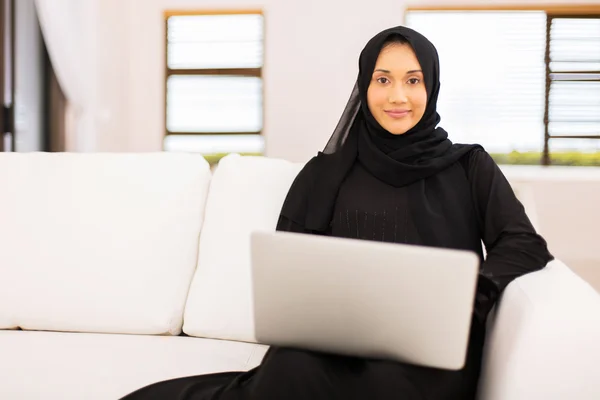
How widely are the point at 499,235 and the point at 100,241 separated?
41.3 inches

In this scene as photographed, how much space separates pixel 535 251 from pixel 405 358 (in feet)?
1.77

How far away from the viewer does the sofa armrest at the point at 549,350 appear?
1062 mm

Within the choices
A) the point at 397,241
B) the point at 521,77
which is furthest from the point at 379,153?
the point at 521,77

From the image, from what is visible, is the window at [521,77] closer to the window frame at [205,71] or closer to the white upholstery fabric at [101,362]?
the window frame at [205,71]

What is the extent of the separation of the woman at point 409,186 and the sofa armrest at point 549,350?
106 millimetres

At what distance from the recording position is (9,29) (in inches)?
150

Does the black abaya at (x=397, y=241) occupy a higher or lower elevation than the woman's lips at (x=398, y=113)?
lower

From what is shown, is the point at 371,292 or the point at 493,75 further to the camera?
the point at 493,75

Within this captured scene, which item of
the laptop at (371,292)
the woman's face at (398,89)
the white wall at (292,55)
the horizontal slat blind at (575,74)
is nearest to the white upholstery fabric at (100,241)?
the woman's face at (398,89)

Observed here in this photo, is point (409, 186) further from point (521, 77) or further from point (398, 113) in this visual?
point (521, 77)

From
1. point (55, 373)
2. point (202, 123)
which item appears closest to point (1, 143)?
point (202, 123)

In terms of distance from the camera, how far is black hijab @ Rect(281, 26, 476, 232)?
1.58 m

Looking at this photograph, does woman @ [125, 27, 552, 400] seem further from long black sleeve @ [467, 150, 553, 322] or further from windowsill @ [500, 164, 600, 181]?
windowsill @ [500, 164, 600, 181]

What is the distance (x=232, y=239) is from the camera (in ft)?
5.43
